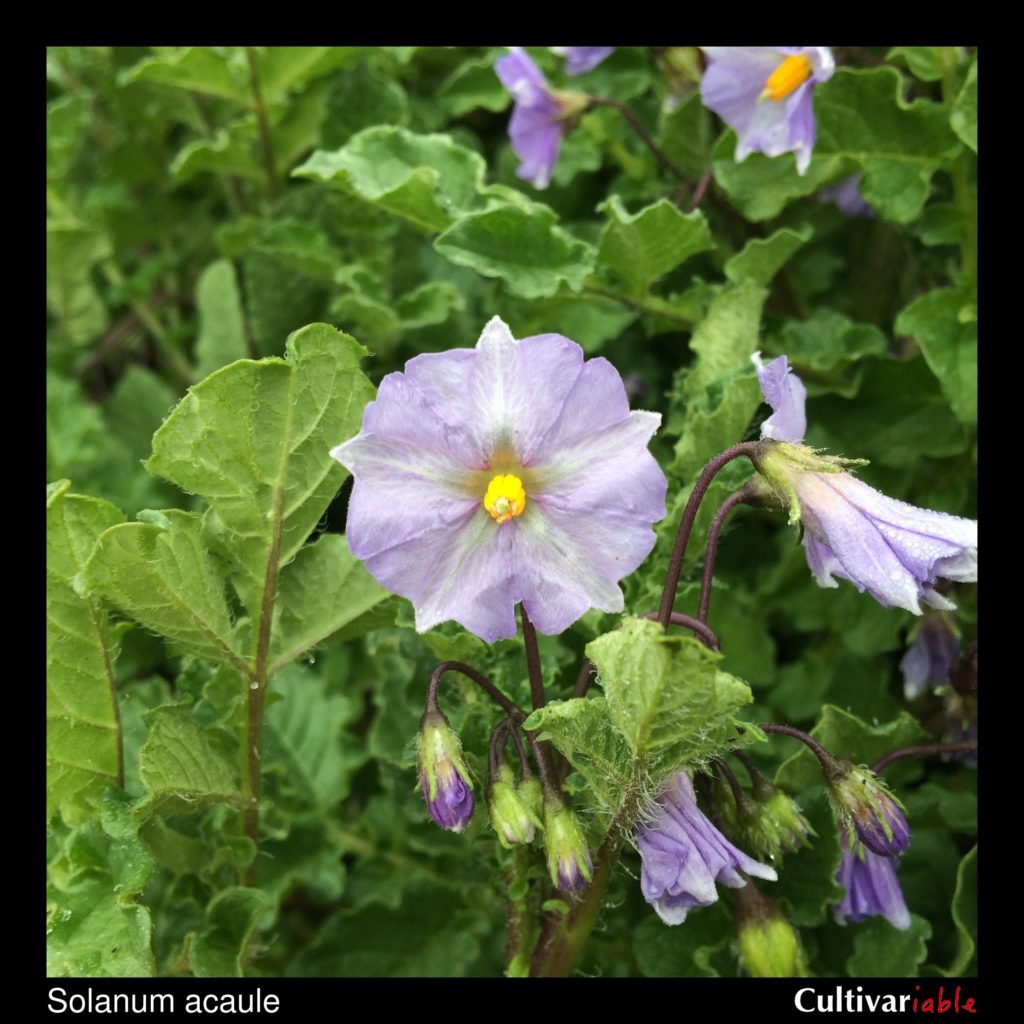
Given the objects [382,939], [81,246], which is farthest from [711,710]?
[81,246]

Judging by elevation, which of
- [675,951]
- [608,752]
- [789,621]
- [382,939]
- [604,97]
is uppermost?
[604,97]

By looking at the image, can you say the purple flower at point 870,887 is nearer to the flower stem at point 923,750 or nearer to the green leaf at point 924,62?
the flower stem at point 923,750

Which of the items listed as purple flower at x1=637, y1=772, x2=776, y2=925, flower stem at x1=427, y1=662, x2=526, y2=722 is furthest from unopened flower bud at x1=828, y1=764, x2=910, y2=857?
flower stem at x1=427, y1=662, x2=526, y2=722

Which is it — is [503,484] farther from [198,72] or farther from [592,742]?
[198,72]

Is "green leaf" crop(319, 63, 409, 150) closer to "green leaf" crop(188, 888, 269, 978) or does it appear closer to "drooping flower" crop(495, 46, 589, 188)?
"drooping flower" crop(495, 46, 589, 188)

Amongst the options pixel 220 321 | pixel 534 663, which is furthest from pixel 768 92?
pixel 220 321

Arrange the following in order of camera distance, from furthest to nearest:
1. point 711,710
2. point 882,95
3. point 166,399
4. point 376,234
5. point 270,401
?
point 166,399 < point 376,234 < point 882,95 < point 270,401 < point 711,710

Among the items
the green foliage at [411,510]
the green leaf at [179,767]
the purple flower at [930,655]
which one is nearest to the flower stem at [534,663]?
the green foliage at [411,510]

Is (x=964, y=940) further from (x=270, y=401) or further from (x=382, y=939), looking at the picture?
(x=270, y=401)
